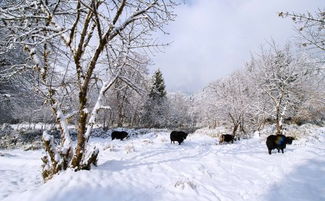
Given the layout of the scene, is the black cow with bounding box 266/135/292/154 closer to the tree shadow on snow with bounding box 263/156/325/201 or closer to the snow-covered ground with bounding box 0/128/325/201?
the snow-covered ground with bounding box 0/128/325/201

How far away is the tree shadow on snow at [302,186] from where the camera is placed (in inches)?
207

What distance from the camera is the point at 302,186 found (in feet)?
19.3

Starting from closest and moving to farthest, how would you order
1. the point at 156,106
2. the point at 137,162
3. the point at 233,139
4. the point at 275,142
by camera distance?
the point at 137,162, the point at 275,142, the point at 233,139, the point at 156,106

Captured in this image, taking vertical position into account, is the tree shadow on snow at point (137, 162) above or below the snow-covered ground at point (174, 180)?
above

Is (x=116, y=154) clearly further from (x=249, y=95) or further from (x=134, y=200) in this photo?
(x=249, y=95)

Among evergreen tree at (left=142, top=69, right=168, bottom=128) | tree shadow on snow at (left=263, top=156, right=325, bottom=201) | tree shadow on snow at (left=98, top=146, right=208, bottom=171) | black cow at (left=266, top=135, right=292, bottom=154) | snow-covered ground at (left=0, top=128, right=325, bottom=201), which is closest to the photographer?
snow-covered ground at (left=0, top=128, right=325, bottom=201)

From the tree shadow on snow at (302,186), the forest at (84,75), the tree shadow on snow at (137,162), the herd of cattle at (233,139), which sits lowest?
the tree shadow on snow at (302,186)

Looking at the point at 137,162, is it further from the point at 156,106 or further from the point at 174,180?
the point at 156,106

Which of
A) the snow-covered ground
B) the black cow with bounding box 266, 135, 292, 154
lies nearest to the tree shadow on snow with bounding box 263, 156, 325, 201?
the snow-covered ground

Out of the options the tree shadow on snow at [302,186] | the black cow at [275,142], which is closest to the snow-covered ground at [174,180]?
the tree shadow on snow at [302,186]

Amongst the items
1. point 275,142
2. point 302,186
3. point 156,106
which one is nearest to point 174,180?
point 302,186

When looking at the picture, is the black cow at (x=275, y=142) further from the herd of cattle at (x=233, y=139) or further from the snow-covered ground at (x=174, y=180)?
the snow-covered ground at (x=174, y=180)

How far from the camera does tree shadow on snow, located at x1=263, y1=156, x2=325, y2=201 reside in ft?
17.2

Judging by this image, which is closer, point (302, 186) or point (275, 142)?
point (302, 186)
